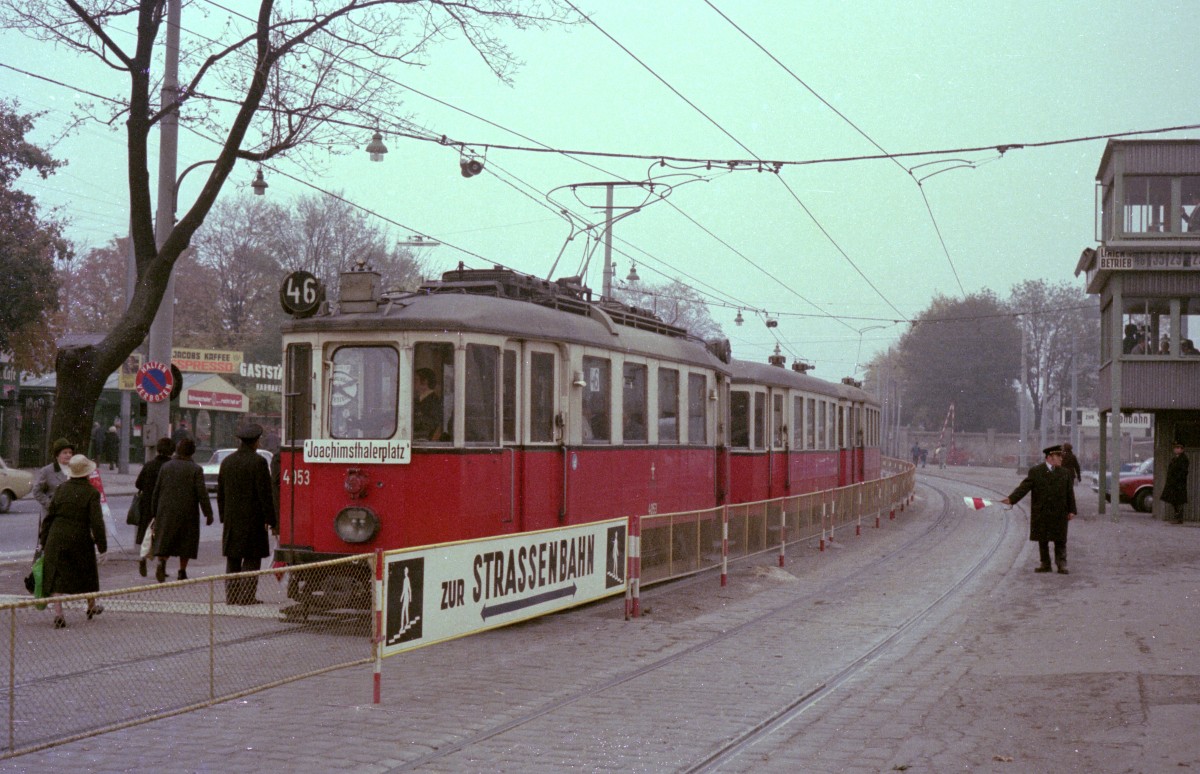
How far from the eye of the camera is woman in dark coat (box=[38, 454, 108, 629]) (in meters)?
11.5

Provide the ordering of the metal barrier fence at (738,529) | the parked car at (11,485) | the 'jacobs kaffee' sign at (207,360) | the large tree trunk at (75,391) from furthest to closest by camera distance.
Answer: the 'jacobs kaffee' sign at (207,360), the parked car at (11,485), the large tree trunk at (75,391), the metal barrier fence at (738,529)

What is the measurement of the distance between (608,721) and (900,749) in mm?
1829

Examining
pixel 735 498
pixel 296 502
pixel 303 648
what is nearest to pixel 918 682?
pixel 303 648

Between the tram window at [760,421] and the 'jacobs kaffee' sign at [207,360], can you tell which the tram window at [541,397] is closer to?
the tram window at [760,421]

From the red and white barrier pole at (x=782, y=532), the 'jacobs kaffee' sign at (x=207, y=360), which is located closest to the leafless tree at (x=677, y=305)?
the 'jacobs kaffee' sign at (x=207, y=360)

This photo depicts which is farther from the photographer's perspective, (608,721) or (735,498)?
(735,498)

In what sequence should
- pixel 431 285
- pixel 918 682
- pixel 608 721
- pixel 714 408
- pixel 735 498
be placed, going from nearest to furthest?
1. pixel 608 721
2. pixel 918 682
3. pixel 431 285
4. pixel 714 408
5. pixel 735 498

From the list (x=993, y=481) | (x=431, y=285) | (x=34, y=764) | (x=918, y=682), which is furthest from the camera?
(x=993, y=481)

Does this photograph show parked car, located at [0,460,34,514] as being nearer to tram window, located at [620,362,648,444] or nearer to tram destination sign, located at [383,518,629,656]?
tram window, located at [620,362,648,444]

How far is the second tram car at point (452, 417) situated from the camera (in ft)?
38.9

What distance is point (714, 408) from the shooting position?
1866cm

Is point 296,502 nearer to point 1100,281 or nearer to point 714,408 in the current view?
point 714,408

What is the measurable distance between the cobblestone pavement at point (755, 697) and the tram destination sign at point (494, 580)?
1.39 feet

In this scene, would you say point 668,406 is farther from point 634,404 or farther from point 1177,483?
point 1177,483
